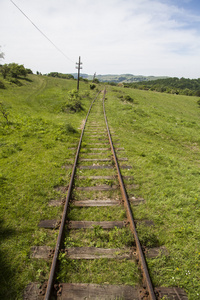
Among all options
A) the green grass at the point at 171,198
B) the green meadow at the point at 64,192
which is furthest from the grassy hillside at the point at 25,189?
the green grass at the point at 171,198

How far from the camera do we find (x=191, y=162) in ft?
28.6

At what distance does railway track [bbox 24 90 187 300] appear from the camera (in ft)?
9.82

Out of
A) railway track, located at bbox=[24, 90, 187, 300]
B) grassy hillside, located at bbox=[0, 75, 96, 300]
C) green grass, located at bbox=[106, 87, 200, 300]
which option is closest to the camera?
railway track, located at bbox=[24, 90, 187, 300]

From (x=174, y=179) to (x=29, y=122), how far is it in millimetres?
11186

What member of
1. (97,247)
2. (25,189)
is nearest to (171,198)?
(97,247)

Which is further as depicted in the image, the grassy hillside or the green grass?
the green grass

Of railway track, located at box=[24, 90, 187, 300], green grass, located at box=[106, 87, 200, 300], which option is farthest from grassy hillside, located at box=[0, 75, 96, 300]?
green grass, located at box=[106, 87, 200, 300]

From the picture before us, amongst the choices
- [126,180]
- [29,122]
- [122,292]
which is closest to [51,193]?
[126,180]

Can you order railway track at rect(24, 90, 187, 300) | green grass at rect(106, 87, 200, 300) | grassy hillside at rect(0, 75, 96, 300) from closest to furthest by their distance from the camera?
railway track at rect(24, 90, 187, 300) < grassy hillside at rect(0, 75, 96, 300) < green grass at rect(106, 87, 200, 300)

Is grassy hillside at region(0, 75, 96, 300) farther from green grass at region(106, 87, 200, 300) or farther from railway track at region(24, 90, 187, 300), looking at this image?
green grass at region(106, 87, 200, 300)

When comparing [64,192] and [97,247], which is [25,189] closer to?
[64,192]

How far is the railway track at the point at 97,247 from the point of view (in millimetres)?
2992

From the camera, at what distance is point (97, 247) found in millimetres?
3754

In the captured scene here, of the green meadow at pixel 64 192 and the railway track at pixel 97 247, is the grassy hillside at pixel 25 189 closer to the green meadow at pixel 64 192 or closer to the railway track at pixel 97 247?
the green meadow at pixel 64 192
